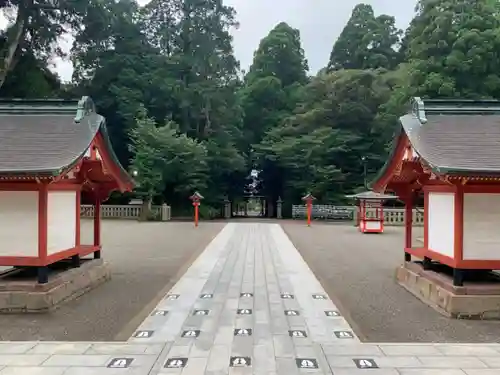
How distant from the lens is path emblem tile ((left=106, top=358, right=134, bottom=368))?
434 cm

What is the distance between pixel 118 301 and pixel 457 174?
5079 mm

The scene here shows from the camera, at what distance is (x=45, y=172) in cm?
607

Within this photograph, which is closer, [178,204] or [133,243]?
[133,243]

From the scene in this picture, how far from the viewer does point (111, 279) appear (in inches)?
347

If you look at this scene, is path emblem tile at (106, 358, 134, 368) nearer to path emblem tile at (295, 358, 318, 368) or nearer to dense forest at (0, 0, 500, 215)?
path emblem tile at (295, 358, 318, 368)

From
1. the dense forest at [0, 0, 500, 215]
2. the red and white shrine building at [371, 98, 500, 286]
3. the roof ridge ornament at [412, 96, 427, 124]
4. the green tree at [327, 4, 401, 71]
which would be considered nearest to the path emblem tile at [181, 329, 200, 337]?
the red and white shrine building at [371, 98, 500, 286]

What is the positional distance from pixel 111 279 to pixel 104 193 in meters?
1.73

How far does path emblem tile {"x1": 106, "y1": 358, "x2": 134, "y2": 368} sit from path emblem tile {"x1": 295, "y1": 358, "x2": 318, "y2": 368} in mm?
1593

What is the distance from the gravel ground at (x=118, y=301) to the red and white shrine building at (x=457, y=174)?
4.38m

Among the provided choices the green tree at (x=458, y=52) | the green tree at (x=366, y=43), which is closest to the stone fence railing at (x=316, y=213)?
the green tree at (x=458, y=52)

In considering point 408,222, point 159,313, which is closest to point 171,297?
point 159,313

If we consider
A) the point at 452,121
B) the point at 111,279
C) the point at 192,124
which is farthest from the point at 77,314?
the point at 192,124

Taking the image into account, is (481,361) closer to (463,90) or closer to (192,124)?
(463,90)

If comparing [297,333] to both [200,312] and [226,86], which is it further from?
[226,86]
